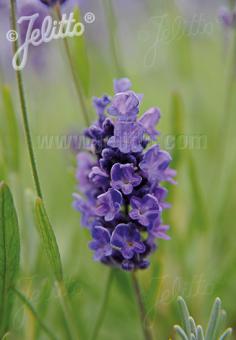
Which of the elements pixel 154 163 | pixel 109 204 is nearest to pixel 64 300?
pixel 109 204

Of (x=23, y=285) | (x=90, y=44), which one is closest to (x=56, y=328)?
(x=23, y=285)

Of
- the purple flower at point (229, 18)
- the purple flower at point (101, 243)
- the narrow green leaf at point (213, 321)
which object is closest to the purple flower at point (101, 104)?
the purple flower at point (101, 243)

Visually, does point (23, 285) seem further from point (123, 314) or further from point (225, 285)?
point (225, 285)

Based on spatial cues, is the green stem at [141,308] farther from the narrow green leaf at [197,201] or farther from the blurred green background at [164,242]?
the narrow green leaf at [197,201]

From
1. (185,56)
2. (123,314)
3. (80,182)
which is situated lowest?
(123,314)

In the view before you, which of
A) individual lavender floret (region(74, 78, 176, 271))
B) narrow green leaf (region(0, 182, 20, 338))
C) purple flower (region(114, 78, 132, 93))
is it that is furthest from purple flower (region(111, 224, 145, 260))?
purple flower (region(114, 78, 132, 93))

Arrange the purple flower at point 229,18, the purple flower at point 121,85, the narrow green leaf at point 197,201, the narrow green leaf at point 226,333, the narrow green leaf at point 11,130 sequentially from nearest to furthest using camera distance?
the narrow green leaf at point 226,333
the purple flower at point 121,85
the narrow green leaf at point 11,130
the narrow green leaf at point 197,201
the purple flower at point 229,18

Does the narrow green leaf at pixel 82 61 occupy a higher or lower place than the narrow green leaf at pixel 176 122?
higher

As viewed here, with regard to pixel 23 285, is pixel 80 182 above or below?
above
